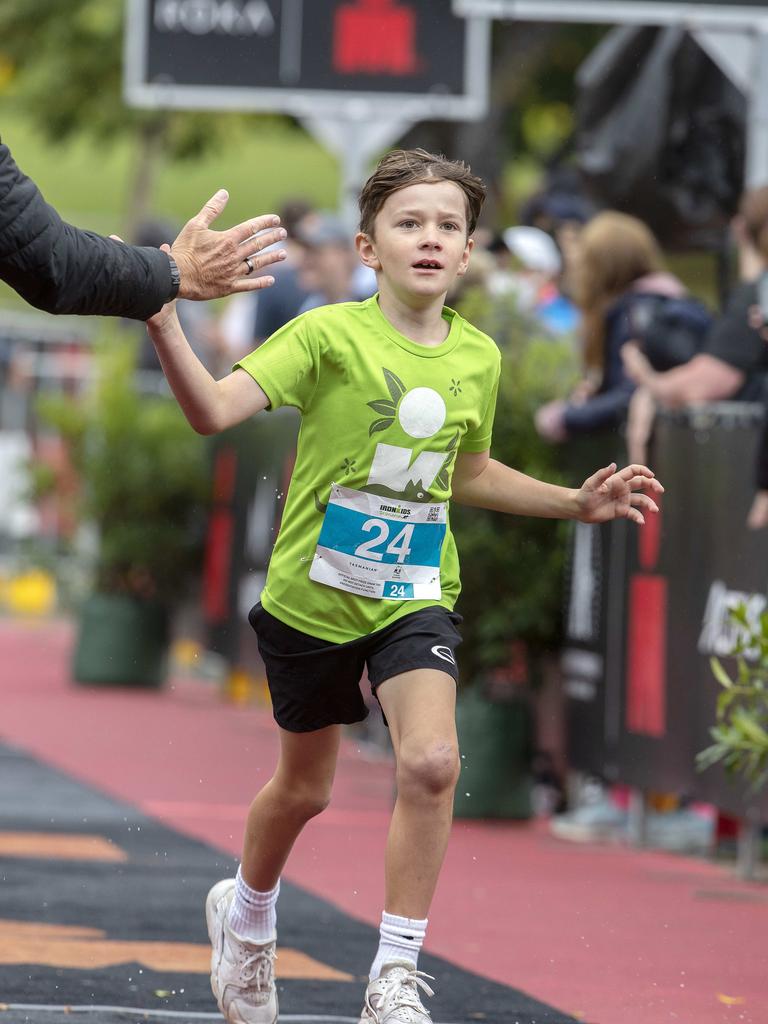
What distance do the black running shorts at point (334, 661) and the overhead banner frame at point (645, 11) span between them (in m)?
4.68

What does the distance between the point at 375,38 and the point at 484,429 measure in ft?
25.3

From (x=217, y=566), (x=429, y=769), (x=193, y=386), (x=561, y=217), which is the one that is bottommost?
(x=217, y=566)

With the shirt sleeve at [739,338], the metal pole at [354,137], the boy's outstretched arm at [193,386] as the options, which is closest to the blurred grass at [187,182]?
the metal pole at [354,137]

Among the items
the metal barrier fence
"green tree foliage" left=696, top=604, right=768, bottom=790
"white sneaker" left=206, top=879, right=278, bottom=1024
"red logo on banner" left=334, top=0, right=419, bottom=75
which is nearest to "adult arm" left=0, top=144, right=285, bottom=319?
"white sneaker" left=206, top=879, right=278, bottom=1024

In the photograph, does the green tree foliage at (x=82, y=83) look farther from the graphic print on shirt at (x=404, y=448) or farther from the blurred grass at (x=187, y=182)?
the graphic print on shirt at (x=404, y=448)

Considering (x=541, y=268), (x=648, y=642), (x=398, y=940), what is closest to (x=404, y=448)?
(x=398, y=940)

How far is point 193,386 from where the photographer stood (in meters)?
4.74

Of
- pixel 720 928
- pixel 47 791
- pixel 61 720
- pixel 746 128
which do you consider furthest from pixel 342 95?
pixel 720 928

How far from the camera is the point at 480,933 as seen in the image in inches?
273

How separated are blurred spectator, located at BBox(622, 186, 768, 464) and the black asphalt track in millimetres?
2427

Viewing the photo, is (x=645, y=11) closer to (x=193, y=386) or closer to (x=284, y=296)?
(x=284, y=296)

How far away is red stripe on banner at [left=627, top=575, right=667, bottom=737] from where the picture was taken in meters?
8.71

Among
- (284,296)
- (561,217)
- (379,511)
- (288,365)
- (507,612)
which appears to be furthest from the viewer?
(284,296)

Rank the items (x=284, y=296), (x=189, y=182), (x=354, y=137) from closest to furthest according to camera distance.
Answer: (x=284, y=296) < (x=354, y=137) < (x=189, y=182)
